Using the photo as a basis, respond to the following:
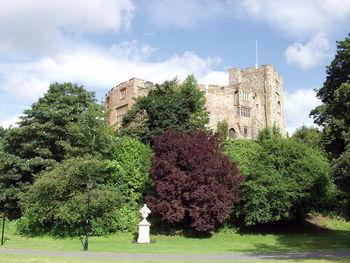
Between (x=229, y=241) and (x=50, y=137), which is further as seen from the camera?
(x=50, y=137)

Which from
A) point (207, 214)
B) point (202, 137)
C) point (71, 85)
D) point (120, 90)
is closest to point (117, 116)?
point (120, 90)

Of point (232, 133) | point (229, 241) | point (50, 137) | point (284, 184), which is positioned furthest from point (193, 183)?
point (232, 133)

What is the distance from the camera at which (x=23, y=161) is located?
93.6ft

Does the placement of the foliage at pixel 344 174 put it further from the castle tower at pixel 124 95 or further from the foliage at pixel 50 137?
the castle tower at pixel 124 95

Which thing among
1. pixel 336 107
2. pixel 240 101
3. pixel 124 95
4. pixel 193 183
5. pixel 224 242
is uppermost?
pixel 124 95

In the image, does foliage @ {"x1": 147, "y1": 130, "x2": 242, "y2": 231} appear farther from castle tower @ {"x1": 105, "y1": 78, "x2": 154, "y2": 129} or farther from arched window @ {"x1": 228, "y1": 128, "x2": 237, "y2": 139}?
arched window @ {"x1": 228, "y1": 128, "x2": 237, "y2": 139}

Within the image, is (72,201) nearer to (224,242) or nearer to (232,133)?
(224,242)

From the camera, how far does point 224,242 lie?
22.1 meters

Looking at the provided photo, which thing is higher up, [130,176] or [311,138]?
[311,138]

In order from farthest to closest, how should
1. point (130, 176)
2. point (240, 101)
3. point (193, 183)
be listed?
point (240, 101) → point (130, 176) → point (193, 183)

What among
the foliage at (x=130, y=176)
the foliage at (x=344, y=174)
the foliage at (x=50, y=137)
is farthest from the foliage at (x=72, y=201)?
the foliage at (x=344, y=174)

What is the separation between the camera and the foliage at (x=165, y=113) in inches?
1256

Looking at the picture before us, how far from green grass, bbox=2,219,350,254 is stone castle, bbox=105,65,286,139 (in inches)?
899

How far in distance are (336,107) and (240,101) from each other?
25.0 metres
